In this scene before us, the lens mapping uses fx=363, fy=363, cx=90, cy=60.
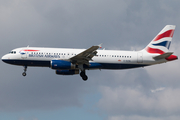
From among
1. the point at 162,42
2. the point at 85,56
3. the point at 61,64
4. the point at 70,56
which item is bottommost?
the point at 61,64

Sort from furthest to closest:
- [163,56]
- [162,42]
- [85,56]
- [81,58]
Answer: [162,42] < [163,56] < [81,58] < [85,56]

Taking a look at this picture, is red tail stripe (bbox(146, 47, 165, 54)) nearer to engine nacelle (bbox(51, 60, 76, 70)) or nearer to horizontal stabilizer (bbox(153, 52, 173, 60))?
horizontal stabilizer (bbox(153, 52, 173, 60))

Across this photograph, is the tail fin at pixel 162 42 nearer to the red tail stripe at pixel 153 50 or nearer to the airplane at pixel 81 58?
the red tail stripe at pixel 153 50

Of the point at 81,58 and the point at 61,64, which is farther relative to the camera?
the point at 81,58

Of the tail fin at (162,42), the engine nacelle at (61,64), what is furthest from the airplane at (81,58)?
the tail fin at (162,42)

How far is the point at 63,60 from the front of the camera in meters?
57.7

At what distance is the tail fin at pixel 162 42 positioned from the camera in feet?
203

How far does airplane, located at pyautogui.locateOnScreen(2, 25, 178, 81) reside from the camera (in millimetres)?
57406

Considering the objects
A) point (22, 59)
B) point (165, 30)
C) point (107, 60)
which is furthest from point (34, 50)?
point (165, 30)

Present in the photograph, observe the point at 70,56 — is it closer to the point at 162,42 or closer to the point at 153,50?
the point at 153,50

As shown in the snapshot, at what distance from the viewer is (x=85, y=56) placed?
57062mm

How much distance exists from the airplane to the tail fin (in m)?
0.20

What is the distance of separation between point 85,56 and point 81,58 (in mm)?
774

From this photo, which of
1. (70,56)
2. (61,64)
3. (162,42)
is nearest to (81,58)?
(70,56)
